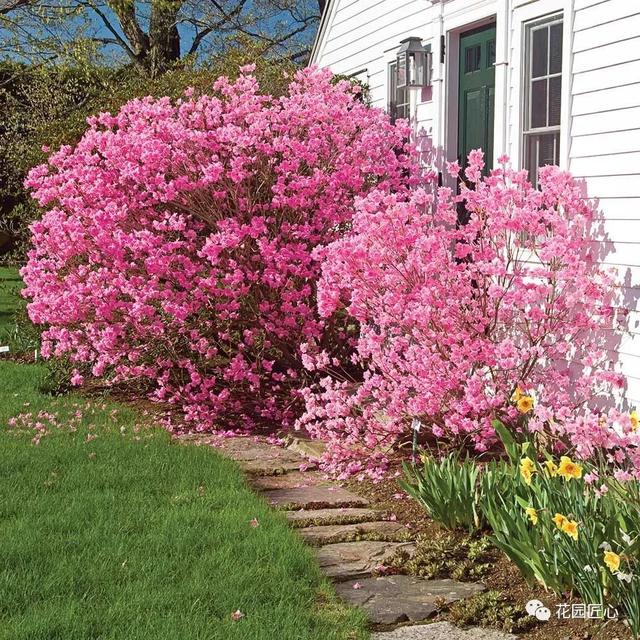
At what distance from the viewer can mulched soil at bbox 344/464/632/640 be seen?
376 centimetres

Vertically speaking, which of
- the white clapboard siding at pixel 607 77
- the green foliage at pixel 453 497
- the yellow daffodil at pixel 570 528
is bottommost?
the green foliage at pixel 453 497

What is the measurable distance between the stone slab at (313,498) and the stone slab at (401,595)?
1249 millimetres

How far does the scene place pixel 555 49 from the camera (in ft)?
22.3

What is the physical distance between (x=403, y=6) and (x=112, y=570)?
6498 millimetres

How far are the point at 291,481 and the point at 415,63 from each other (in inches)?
162

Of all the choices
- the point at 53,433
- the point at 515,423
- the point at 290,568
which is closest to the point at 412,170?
the point at 515,423

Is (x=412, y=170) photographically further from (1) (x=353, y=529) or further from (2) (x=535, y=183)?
(1) (x=353, y=529)

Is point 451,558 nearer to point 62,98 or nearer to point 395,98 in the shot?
point 395,98

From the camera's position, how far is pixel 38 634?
3.70 meters

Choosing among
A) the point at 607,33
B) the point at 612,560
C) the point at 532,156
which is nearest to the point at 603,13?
the point at 607,33

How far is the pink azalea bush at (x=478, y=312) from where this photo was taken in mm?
6078

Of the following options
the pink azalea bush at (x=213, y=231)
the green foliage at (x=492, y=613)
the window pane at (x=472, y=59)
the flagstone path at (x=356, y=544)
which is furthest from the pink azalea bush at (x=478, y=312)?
the green foliage at (x=492, y=613)

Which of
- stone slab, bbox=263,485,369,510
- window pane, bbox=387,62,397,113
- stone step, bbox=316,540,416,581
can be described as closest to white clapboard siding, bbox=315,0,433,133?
window pane, bbox=387,62,397,113

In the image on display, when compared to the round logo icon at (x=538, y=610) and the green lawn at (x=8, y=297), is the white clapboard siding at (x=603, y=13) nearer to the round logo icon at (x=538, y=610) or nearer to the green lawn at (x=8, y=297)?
the round logo icon at (x=538, y=610)
